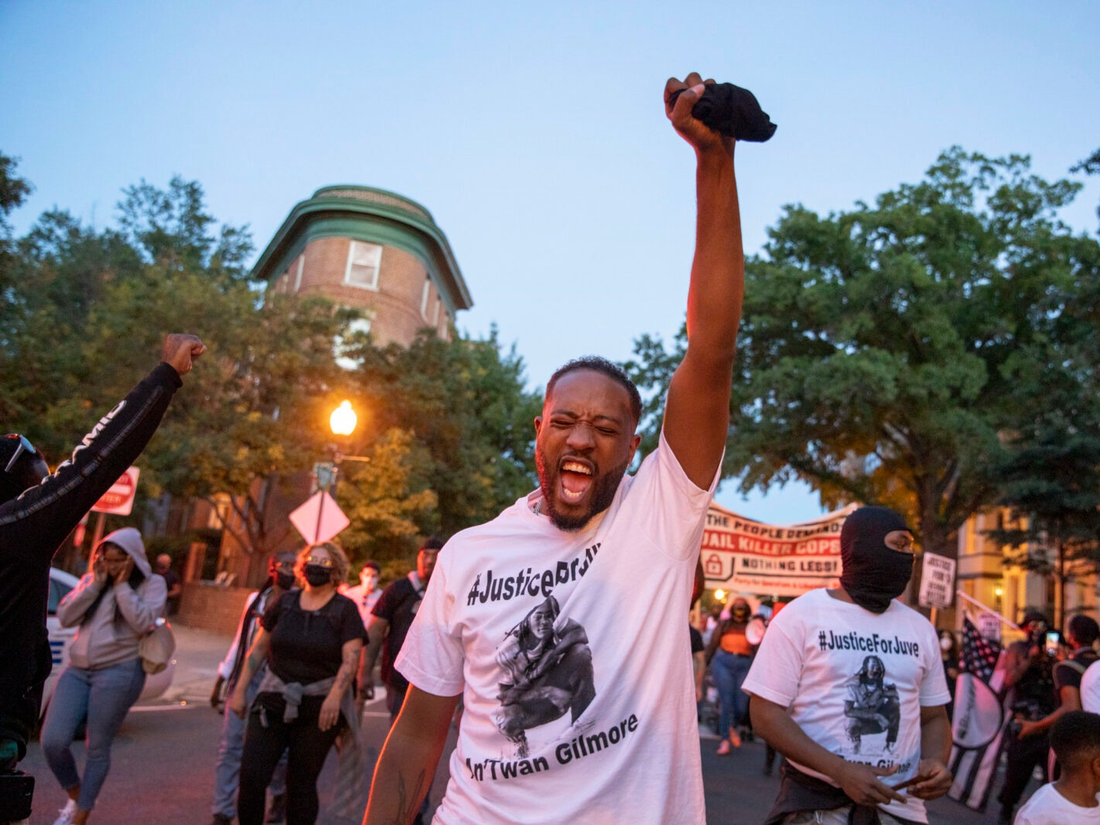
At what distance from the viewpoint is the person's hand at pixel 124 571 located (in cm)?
664

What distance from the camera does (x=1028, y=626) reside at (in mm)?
9945

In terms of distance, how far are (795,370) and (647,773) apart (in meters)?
26.4

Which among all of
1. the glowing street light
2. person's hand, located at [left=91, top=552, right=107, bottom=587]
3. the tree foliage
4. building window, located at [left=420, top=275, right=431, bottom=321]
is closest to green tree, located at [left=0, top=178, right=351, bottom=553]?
the tree foliage

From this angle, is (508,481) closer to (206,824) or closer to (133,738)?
(133,738)

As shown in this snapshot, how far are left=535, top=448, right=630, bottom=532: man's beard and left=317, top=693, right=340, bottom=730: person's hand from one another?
3803mm

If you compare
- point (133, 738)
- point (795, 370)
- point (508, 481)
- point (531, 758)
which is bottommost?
point (133, 738)

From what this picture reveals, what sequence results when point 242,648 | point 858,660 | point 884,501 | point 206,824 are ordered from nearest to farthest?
point 858,660, point 206,824, point 242,648, point 884,501

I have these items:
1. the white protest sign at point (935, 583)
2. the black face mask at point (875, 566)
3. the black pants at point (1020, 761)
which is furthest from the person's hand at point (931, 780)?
the white protest sign at point (935, 583)

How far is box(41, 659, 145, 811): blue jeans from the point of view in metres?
5.81

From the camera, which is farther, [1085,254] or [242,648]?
[1085,254]

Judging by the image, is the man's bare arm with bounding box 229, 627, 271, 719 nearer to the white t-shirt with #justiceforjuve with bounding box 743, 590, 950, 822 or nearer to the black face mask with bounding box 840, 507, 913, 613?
the white t-shirt with #justiceforjuve with bounding box 743, 590, 950, 822

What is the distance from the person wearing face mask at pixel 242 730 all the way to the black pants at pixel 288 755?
340 mm

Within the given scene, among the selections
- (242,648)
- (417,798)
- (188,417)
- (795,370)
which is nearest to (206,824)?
(242,648)

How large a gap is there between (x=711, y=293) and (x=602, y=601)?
0.74 metres
